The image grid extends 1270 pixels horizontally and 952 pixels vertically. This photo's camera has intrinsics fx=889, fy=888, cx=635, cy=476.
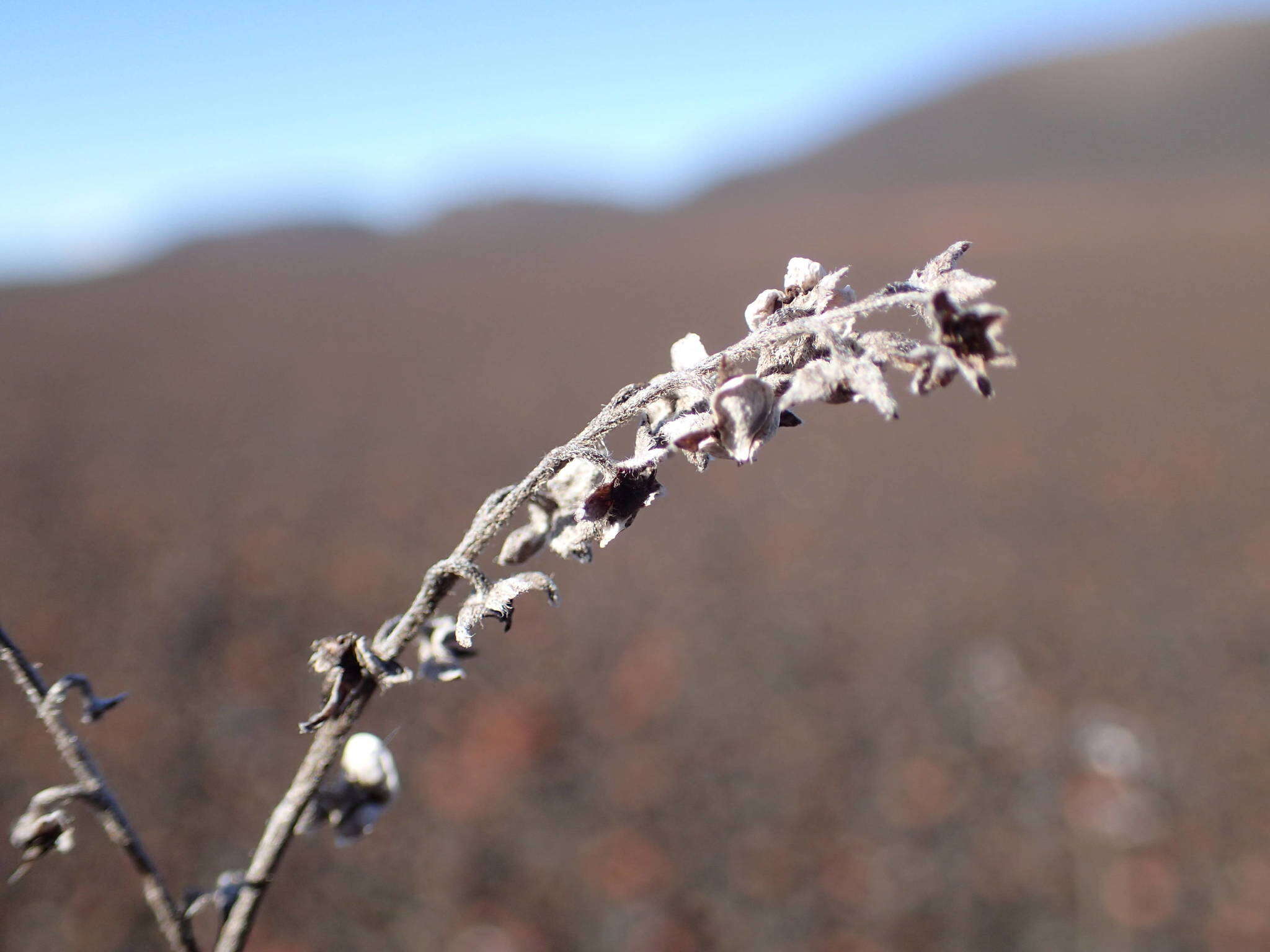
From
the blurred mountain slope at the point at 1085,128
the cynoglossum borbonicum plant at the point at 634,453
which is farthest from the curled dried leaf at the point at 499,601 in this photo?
the blurred mountain slope at the point at 1085,128

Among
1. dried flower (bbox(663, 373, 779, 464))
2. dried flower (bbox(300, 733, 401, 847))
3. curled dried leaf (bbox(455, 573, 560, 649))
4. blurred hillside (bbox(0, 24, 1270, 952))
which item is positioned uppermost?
dried flower (bbox(663, 373, 779, 464))

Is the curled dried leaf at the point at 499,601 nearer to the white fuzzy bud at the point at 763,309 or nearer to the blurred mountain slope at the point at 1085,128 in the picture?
the white fuzzy bud at the point at 763,309

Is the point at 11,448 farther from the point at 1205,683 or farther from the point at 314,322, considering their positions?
the point at 1205,683

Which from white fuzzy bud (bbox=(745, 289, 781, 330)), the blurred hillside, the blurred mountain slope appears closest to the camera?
white fuzzy bud (bbox=(745, 289, 781, 330))

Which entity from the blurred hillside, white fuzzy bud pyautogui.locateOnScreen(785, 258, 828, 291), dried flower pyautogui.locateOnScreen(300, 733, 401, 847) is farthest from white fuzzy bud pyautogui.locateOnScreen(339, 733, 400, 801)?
the blurred hillside

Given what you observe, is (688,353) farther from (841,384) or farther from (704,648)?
(704,648)

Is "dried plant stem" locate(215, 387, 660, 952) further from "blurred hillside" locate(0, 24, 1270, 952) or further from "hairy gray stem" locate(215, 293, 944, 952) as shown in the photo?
"blurred hillside" locate(0, 24, 1270, 952)

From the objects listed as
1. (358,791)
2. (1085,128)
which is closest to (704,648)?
(358,791)

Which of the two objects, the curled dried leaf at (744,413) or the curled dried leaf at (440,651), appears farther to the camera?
the curled dried leaf at (440,651)
